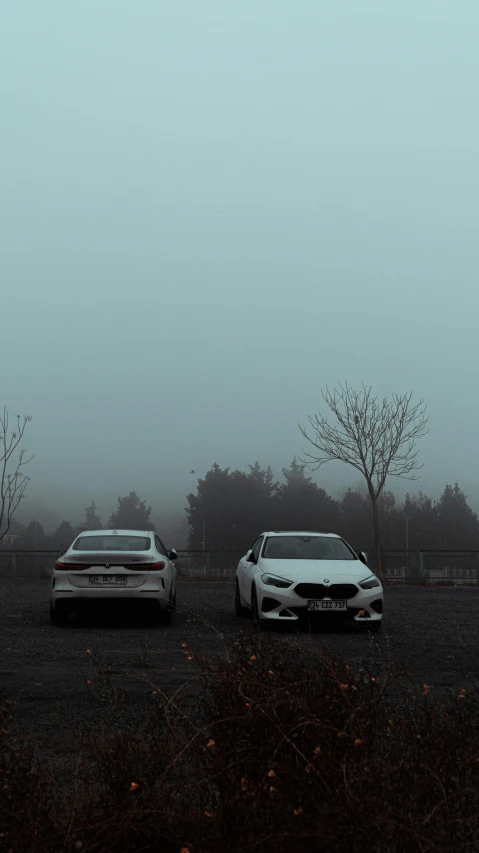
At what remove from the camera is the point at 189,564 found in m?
36.4

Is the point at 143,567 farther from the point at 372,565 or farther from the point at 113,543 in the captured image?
the point at 372,565

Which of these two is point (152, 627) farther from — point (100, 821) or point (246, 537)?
point (246, 537)

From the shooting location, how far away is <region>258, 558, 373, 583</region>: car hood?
13.0 m

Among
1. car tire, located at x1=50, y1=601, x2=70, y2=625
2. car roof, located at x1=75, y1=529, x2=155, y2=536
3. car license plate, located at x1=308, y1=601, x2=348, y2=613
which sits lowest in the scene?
car tire, located at x1=50, y1=601, x2=70, y2=625

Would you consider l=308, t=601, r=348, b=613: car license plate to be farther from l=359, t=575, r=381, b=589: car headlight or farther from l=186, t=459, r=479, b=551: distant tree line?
l=186, t=459, r=479, b=551: distant tree line

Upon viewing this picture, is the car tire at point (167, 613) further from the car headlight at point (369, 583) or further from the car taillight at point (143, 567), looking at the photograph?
the car headlight at point (369, 583)

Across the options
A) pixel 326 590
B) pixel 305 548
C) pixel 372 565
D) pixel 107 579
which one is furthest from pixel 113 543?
pixel 372 565

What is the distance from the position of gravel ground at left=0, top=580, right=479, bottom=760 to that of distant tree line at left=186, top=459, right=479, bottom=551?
77.5m

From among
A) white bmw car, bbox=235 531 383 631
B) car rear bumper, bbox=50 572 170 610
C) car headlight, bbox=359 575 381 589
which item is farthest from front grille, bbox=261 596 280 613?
car rear bumper, bbox=50 572 170 610

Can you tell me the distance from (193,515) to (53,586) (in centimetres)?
9175

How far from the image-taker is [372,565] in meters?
35.8

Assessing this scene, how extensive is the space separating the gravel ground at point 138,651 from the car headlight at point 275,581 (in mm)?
623

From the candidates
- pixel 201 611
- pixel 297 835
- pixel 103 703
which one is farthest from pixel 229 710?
pixel 201 611

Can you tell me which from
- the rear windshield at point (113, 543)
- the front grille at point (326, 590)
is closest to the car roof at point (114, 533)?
the rear windshield at point (113, 543)
